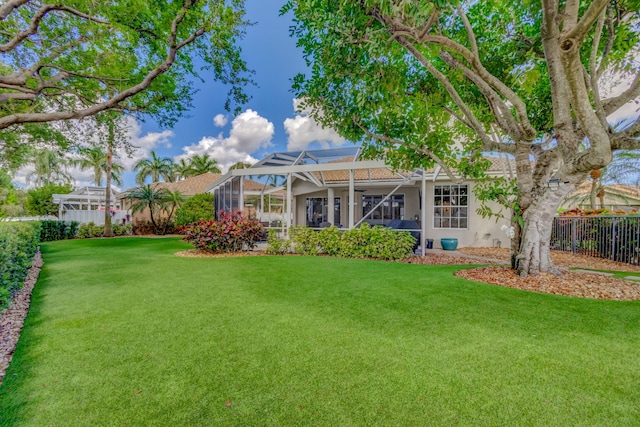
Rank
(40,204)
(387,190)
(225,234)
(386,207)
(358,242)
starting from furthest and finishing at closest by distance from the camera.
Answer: (40,204) < (386,207) < (387,190) < (225,234) < (358,242)

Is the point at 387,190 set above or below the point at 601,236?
above

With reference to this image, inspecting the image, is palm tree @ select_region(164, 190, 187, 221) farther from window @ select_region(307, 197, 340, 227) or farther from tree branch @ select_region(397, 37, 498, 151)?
tree branch @ select_region(397, 37, 498, 151)

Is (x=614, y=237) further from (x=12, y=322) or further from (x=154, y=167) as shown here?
(x=154, y=167)

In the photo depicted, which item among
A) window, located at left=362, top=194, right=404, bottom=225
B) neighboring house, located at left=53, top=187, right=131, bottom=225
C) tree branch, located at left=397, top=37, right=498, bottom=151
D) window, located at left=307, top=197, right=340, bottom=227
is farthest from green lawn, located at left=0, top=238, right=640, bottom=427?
neighboring house, located at left=53, top=187, right=131, bottom=225

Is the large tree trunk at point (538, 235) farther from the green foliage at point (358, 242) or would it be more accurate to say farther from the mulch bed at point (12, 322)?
the mulch bed at point (12, 322)

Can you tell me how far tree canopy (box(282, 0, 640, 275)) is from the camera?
527 cm

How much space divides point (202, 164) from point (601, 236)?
40.4 metres

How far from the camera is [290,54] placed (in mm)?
12992

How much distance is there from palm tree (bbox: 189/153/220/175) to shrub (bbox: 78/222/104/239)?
69.8 ft

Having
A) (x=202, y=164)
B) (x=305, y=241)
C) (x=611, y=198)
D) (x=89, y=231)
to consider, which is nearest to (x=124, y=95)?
(x=305, y=241)

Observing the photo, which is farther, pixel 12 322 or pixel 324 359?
pixel 12 322

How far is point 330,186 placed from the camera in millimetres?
16891

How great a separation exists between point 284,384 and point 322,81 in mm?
6633

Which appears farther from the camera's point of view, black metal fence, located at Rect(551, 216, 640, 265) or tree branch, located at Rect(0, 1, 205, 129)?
black metal fence, located at Rect(551, 216, 640, 265)
